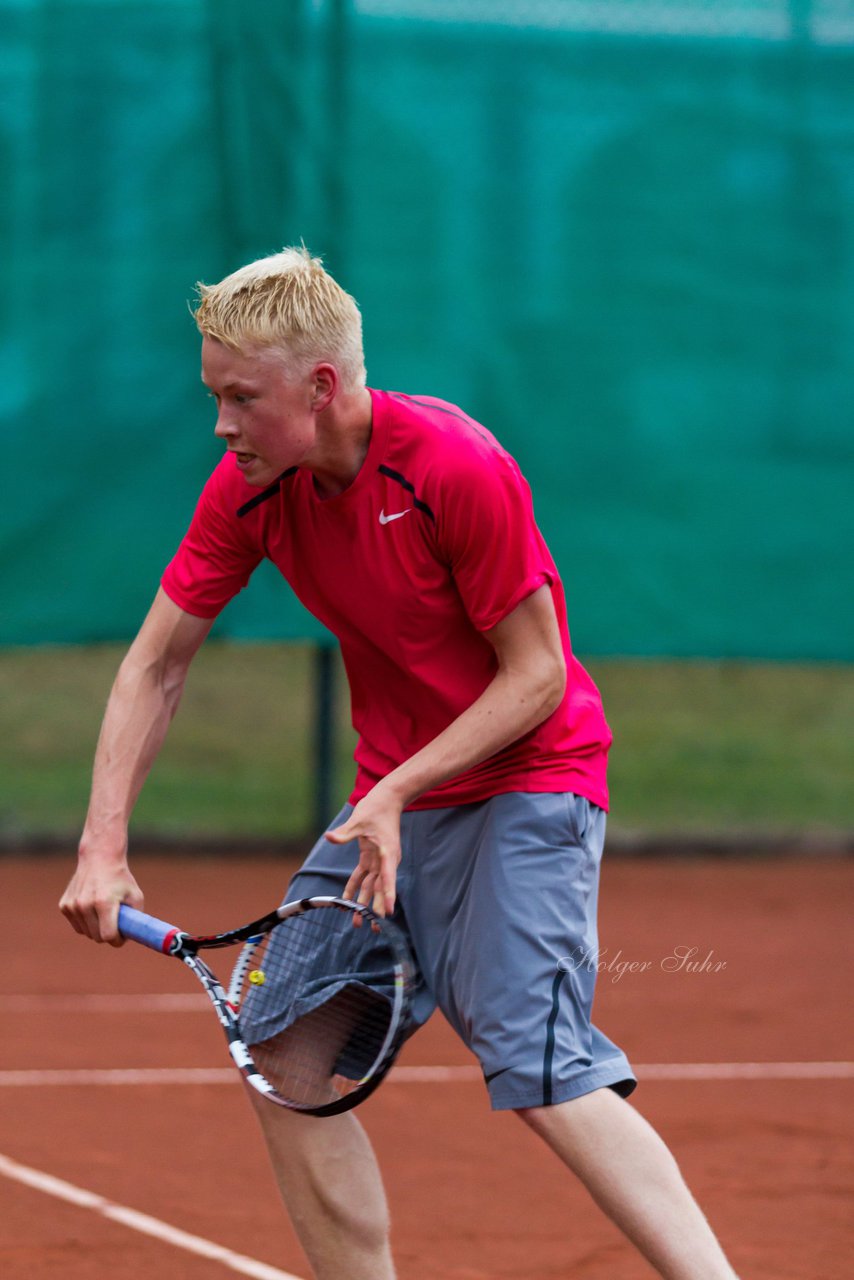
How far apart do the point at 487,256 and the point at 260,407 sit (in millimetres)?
4043

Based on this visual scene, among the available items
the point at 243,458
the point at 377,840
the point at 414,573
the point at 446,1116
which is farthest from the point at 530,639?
the point at 446,1116

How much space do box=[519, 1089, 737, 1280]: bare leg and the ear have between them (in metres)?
0.94

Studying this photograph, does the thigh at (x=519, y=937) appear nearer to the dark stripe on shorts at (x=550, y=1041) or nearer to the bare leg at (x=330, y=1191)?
the dark stripe on shorts at (x=550, y=1041)

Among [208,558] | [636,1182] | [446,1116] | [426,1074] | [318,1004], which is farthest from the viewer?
[426,1074]

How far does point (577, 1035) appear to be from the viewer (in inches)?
97.9

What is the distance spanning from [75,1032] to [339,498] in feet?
8.65

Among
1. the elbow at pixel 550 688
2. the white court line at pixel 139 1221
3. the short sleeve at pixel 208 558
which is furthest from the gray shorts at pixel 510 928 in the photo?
the white court line at pixel 139 1221

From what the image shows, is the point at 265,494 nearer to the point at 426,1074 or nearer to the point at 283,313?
the point at 283,313

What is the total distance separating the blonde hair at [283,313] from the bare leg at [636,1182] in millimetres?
1003

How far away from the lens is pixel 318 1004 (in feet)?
8.66

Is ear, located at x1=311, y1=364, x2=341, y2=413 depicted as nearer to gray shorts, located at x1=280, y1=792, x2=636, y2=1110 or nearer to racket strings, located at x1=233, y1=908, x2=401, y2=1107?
gray shorts, located at x1=280, y1=792, x2=636, y2=1110

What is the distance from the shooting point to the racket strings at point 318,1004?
2641mm

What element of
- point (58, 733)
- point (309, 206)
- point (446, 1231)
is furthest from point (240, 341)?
point (58, 733)

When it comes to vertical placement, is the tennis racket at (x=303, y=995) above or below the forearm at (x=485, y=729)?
below
